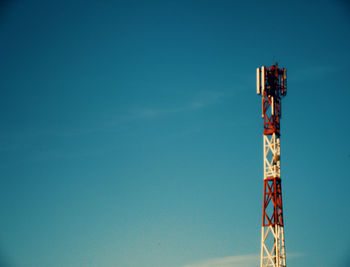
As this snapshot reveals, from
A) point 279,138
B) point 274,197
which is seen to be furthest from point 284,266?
point 279,138

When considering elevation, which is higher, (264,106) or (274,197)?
(264,106)

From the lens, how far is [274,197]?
9281 centimetres

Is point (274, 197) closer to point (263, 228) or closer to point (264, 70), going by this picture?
point (263, 228)

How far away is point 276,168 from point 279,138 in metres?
4.38

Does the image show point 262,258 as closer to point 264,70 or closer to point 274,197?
point 274,197

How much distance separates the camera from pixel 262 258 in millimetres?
92750

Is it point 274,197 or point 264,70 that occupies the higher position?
point 264,70

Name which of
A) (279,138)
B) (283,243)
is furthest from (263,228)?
(279,138)

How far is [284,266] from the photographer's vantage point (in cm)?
9194

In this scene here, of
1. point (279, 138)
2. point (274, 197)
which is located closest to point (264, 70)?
point (279, 138)

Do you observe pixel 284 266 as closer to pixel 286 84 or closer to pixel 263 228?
pixel 263 228

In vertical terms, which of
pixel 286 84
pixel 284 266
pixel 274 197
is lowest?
pixel 284 266

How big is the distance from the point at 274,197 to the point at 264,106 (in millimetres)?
12751

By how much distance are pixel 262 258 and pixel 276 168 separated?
12024 mm
